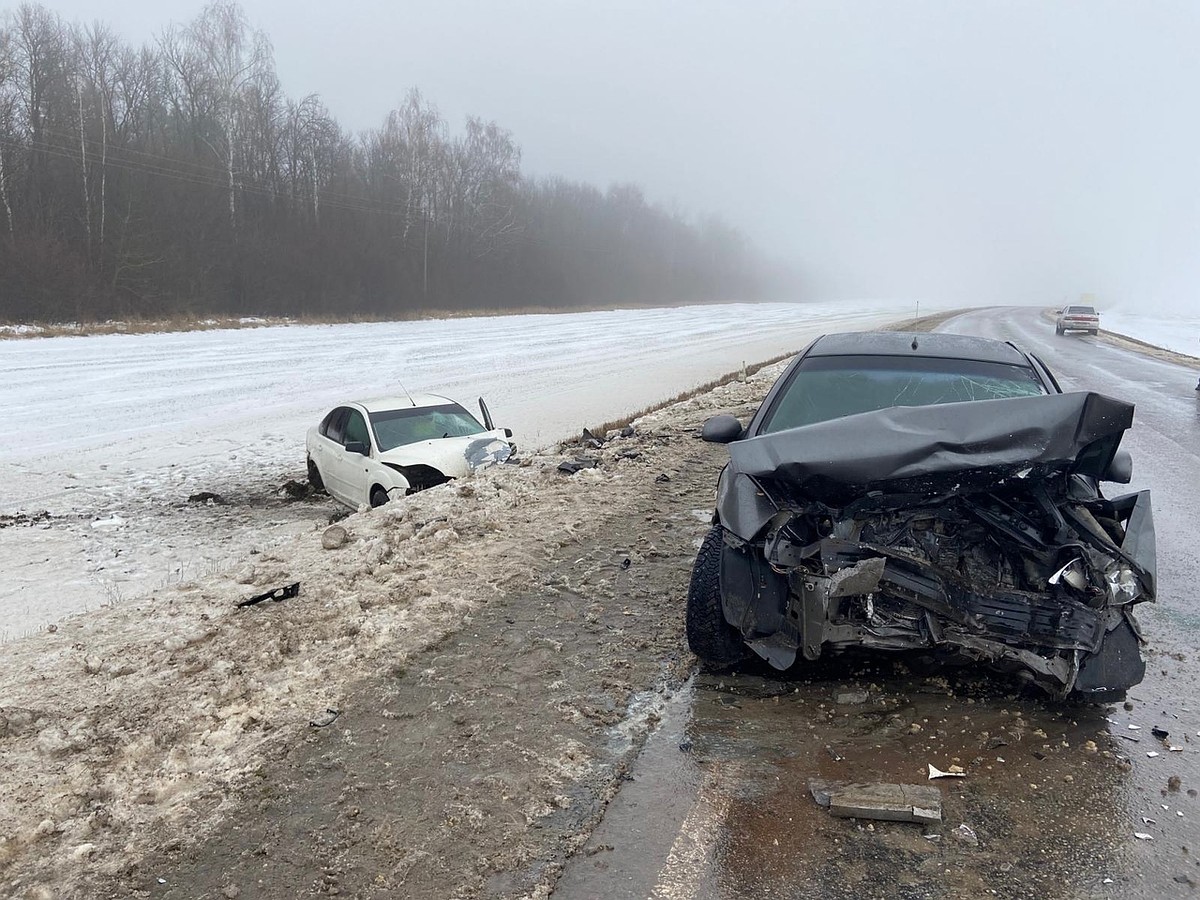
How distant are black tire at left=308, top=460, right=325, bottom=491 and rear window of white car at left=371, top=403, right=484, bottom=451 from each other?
5.85 ft

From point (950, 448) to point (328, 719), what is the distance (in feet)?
10.9

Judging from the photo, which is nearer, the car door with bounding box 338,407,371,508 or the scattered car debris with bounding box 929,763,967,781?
the scattered car debris with bounding box 929,763,967,781

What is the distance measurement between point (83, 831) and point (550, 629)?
2.65m

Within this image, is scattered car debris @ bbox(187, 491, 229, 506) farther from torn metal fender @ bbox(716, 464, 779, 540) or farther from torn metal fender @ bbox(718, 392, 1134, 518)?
torn metal fender @ bbox(718, 392, 1134, 518)

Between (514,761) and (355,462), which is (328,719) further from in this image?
(355,462)

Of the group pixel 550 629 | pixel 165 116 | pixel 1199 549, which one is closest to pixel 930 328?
pixel 1199 549

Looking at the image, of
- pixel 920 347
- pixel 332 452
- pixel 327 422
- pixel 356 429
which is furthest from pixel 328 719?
pixel 327 422

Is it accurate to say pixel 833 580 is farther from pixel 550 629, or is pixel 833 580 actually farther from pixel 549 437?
pixel 549 437

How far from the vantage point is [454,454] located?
392 inches

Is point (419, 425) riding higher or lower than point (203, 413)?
higher

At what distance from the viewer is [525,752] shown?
12.1 ft

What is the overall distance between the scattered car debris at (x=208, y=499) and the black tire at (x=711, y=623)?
8.43 meters

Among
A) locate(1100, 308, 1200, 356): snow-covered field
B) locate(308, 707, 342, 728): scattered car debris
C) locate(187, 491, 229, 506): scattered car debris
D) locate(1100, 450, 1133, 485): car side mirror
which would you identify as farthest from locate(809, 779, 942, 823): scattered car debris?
locate(1100, 308, 1200, 356): snow-covered field

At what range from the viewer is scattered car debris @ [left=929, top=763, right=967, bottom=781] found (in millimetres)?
3463
